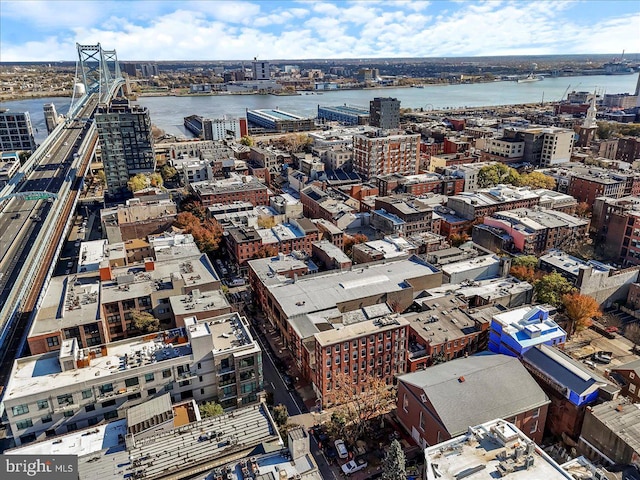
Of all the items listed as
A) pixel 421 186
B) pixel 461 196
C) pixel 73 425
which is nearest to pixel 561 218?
pixel 461 196

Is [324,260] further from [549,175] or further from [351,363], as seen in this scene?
[549,175]

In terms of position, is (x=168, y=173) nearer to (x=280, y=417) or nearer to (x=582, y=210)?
(x=280, y=417)

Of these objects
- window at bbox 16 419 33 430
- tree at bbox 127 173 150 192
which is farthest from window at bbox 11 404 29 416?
tree at bbox 127 173 150 192

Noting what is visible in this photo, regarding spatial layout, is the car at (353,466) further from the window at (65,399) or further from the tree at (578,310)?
the tree at (578,310)

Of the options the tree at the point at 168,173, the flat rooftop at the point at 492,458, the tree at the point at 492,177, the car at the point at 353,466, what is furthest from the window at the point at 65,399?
the tree at the point at 492,177

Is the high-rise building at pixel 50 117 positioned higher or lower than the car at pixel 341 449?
higher

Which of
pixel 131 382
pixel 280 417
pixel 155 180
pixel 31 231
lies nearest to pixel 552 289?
pixel 280 417
